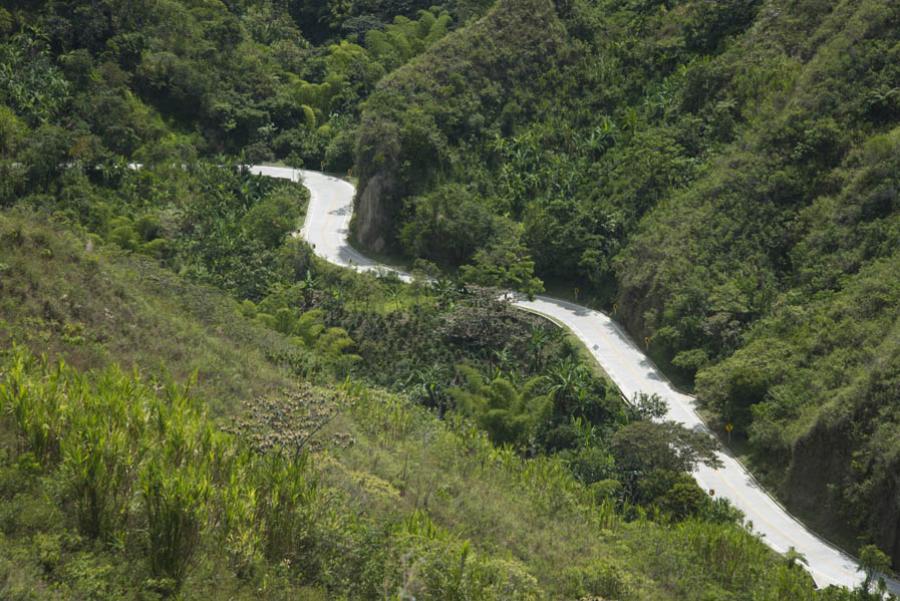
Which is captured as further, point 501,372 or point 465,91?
point 465,91

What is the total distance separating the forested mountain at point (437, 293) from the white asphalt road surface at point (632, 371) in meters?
0.92

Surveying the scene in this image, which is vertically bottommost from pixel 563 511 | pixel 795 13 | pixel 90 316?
pixel 563 511

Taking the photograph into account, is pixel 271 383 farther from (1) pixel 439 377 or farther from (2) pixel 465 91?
(2) pixel 465 91

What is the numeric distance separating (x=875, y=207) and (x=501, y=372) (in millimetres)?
17847

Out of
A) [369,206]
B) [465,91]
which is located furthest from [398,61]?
[369,206]

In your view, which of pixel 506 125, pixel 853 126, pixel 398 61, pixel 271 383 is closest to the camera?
pixel 271 383

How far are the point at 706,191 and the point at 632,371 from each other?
11.4 metres

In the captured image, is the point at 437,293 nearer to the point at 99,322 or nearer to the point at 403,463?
the point at 403,463

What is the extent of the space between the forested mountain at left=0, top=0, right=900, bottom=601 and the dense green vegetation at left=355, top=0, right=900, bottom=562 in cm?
17

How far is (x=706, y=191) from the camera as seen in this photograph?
50469 mm

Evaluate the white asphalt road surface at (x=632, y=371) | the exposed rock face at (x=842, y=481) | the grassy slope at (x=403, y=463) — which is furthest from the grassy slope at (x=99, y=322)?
the exposed rock face at (x=842, y=481)

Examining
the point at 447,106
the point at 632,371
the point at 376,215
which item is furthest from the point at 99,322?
the point at 447,106

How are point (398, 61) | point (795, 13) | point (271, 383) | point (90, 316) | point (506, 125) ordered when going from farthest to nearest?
1. point (398, 61)
2. point (506, 125)
3. point (795, 13)
4. point (271, 383)
5. point (90, 316)

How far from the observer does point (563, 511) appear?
92.4ft
